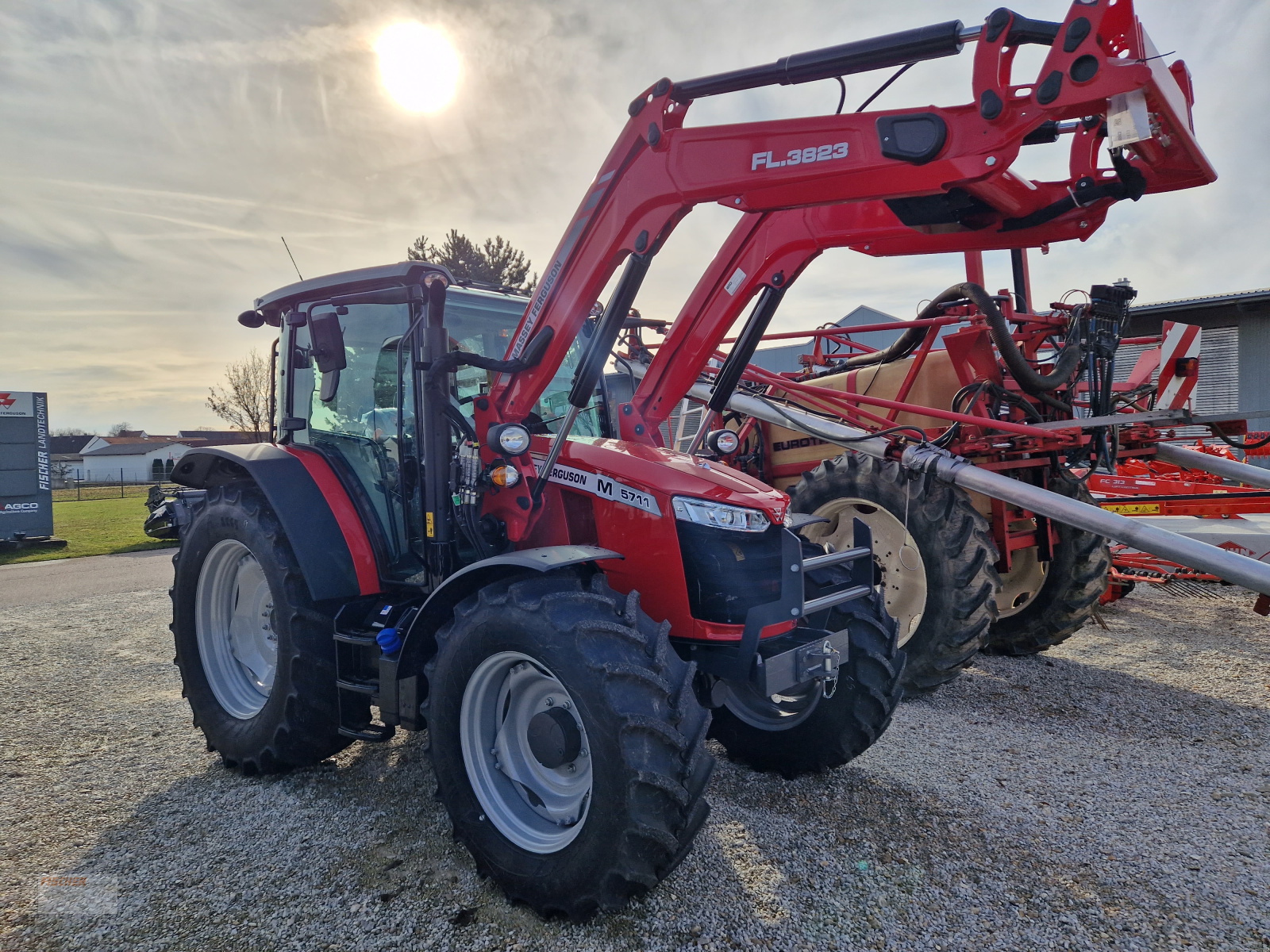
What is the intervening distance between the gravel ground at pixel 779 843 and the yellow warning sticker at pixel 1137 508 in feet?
9.25

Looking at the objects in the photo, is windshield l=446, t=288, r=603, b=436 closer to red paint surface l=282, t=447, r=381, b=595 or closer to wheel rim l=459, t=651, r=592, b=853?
red paint surface l=282, t=447, r=381, b=595

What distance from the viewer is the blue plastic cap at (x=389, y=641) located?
3.20 metres

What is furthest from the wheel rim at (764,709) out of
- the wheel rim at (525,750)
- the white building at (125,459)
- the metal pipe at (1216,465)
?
the white building at (125,459)

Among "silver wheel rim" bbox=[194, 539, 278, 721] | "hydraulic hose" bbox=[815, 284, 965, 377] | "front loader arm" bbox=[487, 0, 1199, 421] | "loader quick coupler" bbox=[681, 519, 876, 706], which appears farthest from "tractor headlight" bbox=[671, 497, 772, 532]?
"hydraulic hose" bbox=[815, 284, 965, 377]

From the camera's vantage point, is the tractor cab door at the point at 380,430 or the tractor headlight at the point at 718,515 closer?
the tractor headlight at the point at 718,515

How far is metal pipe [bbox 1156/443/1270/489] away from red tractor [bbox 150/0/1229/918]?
3383 millimetres

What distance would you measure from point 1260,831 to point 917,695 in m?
1.88

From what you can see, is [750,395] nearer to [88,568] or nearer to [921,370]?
[921,370]

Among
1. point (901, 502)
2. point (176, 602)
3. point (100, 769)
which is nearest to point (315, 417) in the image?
point (176, 602)

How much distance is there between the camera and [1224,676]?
5141 millimetres

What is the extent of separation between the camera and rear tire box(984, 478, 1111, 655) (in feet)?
17.8

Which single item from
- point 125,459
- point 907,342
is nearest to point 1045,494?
point 907,342

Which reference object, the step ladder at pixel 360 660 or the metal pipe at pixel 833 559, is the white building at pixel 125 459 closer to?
the step ladder at pixel 360 660

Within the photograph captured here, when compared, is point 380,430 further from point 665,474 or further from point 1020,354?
point 1020,354
